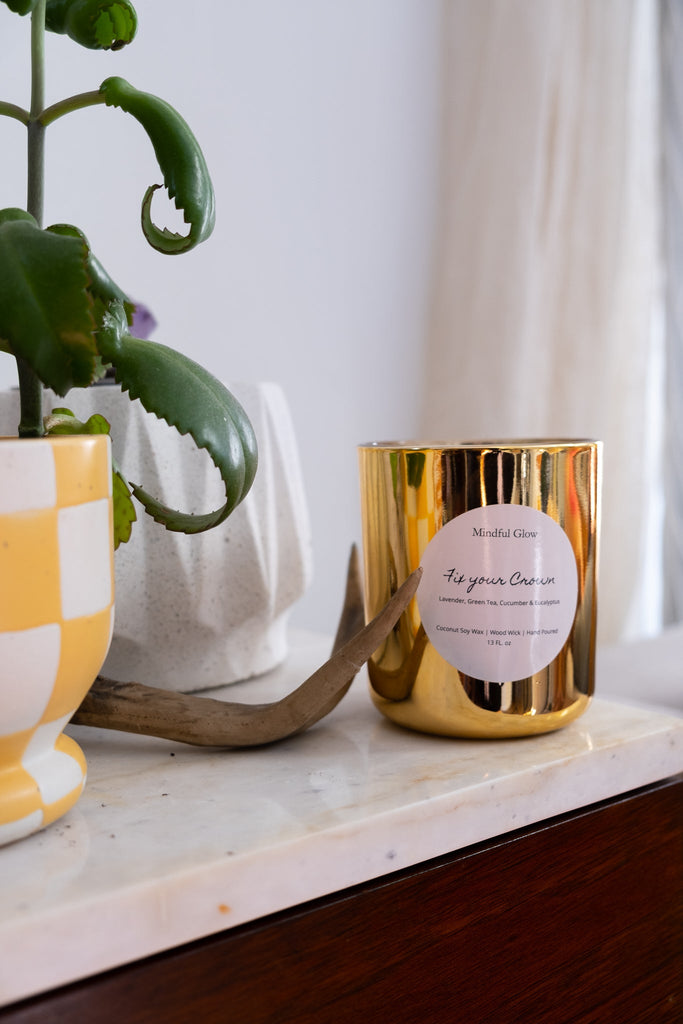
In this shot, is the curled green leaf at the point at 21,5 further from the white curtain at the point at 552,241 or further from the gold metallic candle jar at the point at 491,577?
the white curtain at the point at 552,241

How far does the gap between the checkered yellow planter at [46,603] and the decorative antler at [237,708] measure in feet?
0.28

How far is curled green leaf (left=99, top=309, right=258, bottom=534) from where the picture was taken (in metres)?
0.34

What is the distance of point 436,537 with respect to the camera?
0.43 m

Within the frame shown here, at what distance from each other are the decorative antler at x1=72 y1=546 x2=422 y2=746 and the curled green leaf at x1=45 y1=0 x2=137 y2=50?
267 millimetres

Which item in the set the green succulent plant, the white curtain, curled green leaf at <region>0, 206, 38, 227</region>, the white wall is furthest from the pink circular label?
the white curtain

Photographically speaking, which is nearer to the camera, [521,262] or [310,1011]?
[310,1011]

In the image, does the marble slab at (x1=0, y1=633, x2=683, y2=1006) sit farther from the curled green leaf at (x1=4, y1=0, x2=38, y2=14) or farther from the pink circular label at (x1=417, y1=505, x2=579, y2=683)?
the curled green leaf at (x1=4, y1=0, x2=38, y2=14)

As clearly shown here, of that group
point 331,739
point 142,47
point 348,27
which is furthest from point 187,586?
point 348,27

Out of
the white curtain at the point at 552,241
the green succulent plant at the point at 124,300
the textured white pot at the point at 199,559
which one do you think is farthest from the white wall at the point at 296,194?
the green succulent plant at the point at 124,300

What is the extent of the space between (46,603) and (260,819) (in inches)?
4.7

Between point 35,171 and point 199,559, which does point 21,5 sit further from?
point 199,559

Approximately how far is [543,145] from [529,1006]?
41.0 inches

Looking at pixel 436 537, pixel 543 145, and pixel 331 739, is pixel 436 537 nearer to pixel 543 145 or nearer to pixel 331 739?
pixel 331 739

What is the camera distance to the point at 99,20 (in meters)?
0.39
